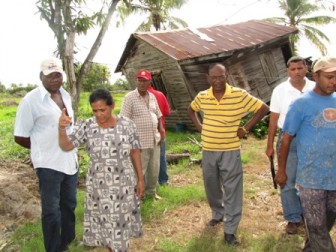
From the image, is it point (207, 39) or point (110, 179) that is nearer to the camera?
point (110, 179)

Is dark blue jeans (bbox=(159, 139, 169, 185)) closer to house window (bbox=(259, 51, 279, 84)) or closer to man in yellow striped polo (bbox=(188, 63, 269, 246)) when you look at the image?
man in yellow striped polo (bbox=(188, 63, 269, 246))

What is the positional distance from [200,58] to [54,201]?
8.09 metres

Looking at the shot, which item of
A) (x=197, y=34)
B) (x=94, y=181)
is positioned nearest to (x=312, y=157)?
(x=94, y=181)

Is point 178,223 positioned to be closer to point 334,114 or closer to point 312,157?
point 312,157

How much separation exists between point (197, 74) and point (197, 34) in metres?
2.43

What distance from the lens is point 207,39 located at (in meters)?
12.5

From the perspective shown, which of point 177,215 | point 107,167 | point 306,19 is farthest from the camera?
point 306,19

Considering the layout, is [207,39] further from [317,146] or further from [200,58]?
[317,146]

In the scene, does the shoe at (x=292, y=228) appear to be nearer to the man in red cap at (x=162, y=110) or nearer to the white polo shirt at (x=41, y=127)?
the man in red cap at (x=162, y=110)

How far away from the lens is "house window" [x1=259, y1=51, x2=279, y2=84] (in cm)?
1316

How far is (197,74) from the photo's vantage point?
11422mm

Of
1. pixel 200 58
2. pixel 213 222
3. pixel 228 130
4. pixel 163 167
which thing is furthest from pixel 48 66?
pixel 200 58

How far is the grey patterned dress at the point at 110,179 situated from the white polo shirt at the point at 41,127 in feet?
0.77

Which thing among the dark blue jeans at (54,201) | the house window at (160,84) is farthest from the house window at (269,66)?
the dark blue jeans at (54,201)
